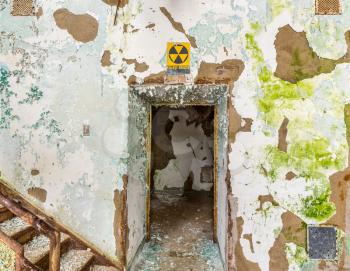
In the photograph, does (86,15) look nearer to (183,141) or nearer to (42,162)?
(42,162)

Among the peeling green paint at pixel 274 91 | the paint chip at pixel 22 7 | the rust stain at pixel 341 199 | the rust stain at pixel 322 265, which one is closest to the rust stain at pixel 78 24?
the paint chip at pixel 22 7

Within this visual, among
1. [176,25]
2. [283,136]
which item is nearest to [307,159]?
[283,136]

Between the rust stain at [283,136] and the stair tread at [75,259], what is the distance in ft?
7.06

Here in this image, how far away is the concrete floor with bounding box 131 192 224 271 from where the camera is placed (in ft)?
10.8

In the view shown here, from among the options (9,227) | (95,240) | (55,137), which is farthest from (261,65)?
(9,227)

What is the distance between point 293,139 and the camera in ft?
9.18

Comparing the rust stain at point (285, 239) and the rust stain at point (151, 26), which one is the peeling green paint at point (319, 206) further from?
the rust stain at point (151, 26)

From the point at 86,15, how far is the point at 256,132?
2050 millimetres

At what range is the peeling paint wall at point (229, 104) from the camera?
2779mm

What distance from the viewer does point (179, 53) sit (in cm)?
289

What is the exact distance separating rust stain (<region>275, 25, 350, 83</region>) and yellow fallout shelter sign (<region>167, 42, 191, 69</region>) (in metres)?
0.86

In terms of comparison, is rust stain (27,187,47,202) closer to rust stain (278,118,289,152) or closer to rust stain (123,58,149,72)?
rust stain (123,58,149,72)

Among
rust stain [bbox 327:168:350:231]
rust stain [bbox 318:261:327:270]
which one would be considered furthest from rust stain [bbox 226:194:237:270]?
rust stain [bbox 327:168:350:231]

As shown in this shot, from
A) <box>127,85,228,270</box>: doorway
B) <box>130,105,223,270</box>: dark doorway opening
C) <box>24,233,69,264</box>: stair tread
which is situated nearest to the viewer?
<box>24,233,69,264</box>: stair tread
